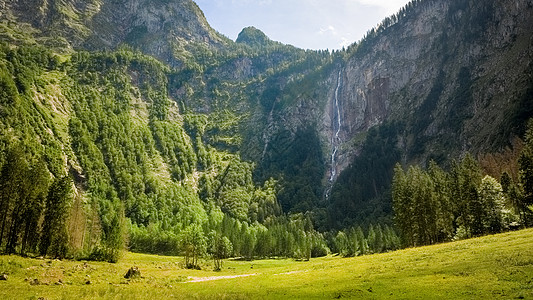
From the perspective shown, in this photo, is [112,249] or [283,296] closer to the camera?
[283,296]

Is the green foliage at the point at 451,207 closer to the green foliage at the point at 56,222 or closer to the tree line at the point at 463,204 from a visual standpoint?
the tree line at the point at 463,204

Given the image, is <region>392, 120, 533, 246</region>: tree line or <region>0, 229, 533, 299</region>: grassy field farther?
<region>392, 120, 533, 246</region>: tree line

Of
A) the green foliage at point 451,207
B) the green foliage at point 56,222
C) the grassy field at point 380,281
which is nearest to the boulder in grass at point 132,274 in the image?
the grassy field at point 380,281

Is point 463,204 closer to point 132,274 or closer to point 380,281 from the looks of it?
point 380,281

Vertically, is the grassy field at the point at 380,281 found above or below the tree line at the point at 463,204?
below

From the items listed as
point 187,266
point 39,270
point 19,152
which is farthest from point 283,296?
point 187,266

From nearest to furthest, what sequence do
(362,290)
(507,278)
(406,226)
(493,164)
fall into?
(507,278), (362,290), (406,226), (493,164)

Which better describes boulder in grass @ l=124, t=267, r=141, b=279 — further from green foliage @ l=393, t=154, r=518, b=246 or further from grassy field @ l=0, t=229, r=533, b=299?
green foliage @ l=393, t=154, r=518, b=246

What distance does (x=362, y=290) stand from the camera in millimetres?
36531

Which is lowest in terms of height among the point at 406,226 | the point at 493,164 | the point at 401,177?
the point at 406,226

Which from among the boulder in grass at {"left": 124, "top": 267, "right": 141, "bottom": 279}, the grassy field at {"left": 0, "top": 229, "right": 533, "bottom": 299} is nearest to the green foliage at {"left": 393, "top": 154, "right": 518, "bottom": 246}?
the grassy field at {"left": 0, "top": 229, "right": 533, "bottom": 299}

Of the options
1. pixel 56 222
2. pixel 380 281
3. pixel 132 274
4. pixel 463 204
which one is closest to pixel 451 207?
pixel 463 204

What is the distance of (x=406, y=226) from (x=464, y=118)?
14106cm

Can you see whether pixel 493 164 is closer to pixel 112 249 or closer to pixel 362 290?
pixel 362 290
